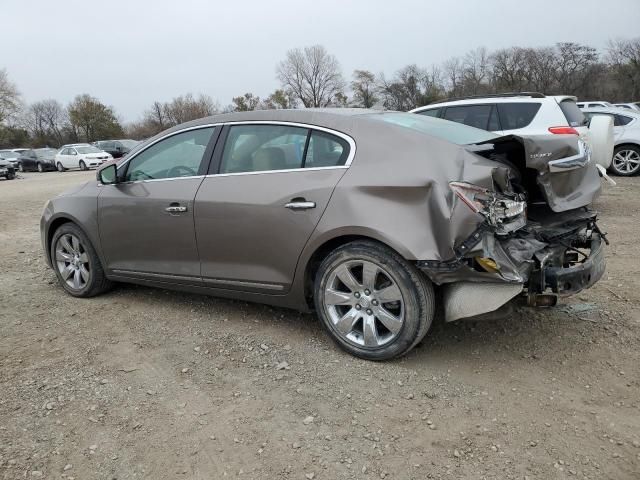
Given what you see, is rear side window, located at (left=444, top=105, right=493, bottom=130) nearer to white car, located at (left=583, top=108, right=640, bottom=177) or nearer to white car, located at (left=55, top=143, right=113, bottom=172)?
white car, located at (left=583, top=108, right=640, bottom=177)

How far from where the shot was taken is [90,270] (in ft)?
15.6

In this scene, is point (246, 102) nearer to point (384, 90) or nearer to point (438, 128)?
point (384, 90)

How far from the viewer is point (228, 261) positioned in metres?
3.84

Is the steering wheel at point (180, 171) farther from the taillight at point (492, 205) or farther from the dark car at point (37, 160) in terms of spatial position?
the dark car at point (37, 160)

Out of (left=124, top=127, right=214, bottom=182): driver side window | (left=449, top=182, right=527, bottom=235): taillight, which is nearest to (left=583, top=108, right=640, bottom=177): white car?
(left=449, top=182, right=527, bottom=235): taillight

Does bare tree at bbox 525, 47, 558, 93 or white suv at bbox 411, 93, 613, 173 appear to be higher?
bare tree at bbox 525, 47, 558, 93

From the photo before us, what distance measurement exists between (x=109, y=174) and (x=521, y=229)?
3.20 meters

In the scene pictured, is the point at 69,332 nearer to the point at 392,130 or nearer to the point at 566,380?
the point at 392,130

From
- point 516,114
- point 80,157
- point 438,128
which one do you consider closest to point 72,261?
point 438,128

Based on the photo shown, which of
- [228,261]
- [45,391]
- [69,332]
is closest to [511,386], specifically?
[228,261]

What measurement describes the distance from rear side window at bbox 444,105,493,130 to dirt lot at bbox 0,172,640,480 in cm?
453

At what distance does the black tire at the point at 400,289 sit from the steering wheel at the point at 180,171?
1347 millimetres

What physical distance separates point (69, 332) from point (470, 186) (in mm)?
3103

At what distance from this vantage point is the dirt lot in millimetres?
2510
